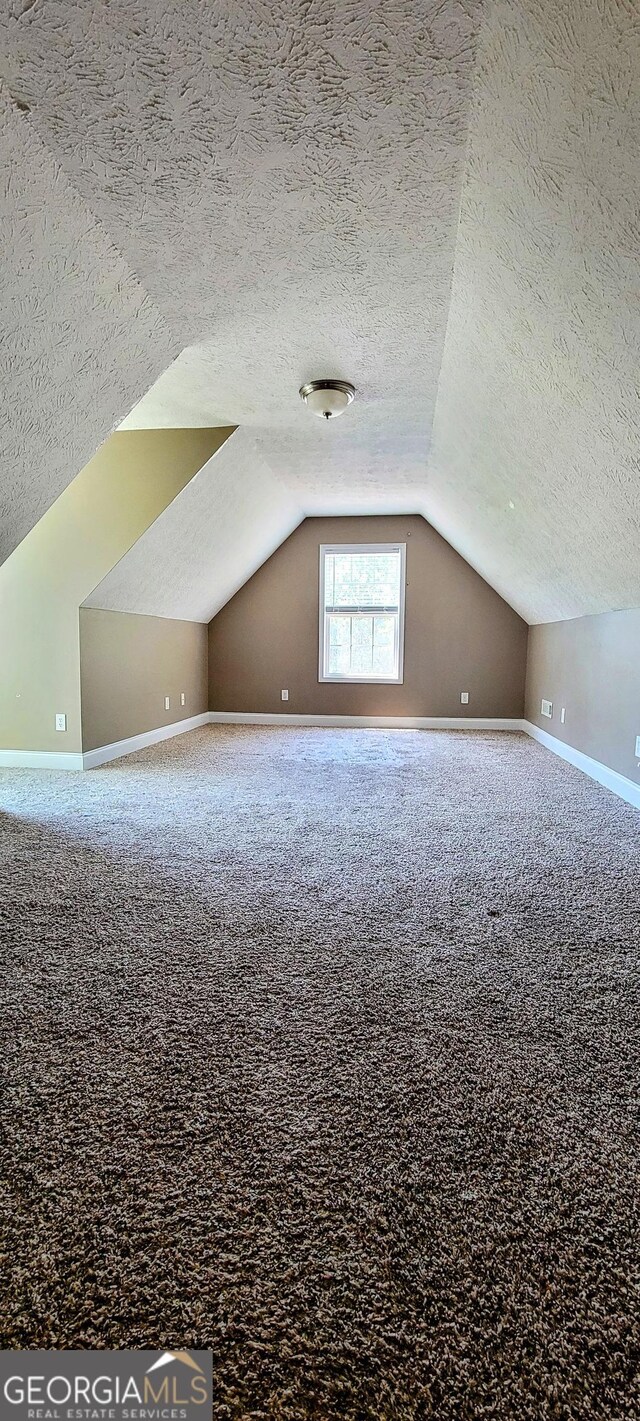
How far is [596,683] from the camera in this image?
4383 mm

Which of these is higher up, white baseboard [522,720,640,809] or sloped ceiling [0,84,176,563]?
sloped ceiling [0,84,176,563]

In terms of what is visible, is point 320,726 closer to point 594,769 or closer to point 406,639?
point 406,639

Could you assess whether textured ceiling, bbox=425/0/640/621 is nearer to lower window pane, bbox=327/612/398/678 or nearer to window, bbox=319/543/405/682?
window, bbox=319/543/405/682

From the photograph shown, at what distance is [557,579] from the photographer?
4.49m

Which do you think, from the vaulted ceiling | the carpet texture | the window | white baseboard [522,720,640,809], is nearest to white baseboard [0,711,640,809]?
white baseboard [522,720,640,809]

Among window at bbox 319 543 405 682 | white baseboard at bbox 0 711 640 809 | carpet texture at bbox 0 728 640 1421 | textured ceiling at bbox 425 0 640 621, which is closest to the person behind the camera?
carpet texture at bbox 0 728 640 1421

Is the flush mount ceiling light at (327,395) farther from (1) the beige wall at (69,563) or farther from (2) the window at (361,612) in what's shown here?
(2) the window at (361,612)

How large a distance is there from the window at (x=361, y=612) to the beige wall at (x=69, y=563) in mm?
2823

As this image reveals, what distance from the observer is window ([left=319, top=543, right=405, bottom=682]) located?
6.70 meters

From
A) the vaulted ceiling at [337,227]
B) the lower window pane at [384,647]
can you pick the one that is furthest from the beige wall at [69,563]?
the lower window pane at [384,647]

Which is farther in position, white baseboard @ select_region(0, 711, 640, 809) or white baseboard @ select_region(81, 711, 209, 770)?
white baseboard @ select_region(81, 711, 209, 770)

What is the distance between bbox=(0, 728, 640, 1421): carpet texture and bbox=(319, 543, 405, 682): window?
4277 millimetres

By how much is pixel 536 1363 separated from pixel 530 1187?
0.28 m

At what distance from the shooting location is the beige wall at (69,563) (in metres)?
4.13
